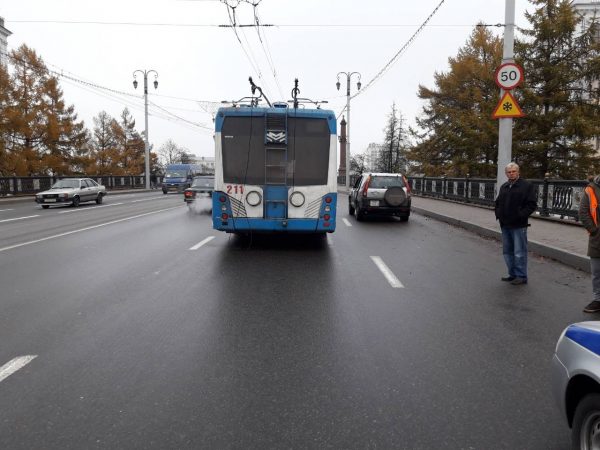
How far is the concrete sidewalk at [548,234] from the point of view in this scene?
30.5 ft

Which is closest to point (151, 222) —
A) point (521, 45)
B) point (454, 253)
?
point (454, 253)

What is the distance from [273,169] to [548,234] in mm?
6937

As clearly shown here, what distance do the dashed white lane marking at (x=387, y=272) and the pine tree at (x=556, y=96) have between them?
21905 millimetres

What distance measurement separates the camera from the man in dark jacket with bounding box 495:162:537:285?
754cm

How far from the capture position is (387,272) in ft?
27.5

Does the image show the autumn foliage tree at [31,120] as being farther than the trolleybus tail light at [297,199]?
Yes

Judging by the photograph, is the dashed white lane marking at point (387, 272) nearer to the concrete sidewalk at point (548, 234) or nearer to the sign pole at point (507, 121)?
the concrete sidewalk at point (548, 234)

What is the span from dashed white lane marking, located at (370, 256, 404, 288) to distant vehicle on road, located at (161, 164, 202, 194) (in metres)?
36.0

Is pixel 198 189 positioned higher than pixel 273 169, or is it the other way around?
pixel 273 169

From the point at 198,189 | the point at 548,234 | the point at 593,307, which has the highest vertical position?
the point at 198,189

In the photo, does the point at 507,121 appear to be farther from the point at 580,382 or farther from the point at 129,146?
the point at 129,146

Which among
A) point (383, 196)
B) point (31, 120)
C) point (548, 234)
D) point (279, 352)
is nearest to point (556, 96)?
point (383, 196)

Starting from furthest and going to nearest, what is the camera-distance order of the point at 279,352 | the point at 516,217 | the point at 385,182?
1. the point at 385,182
2. the point at 516,217
3. the point at 279,352

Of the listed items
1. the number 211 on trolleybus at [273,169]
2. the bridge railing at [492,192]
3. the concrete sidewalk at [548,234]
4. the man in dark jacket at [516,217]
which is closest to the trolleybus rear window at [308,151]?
the number 211 on trolleybus at [273,169]
